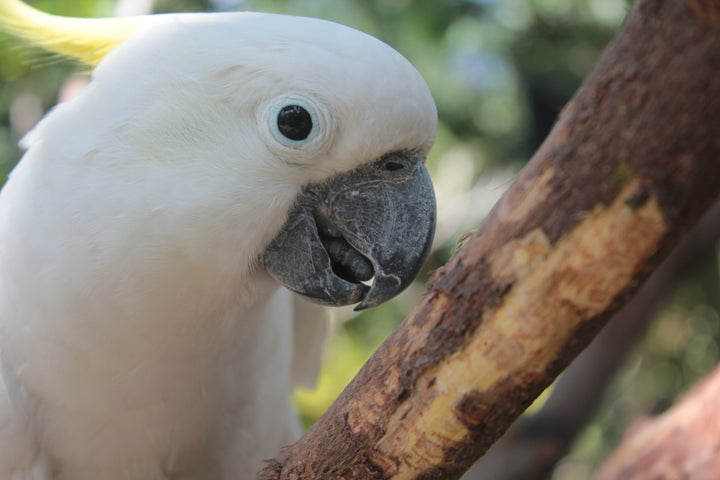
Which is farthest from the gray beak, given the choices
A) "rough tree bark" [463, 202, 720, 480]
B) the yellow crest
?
"rough tree bark" [463, 202, 720, 480]

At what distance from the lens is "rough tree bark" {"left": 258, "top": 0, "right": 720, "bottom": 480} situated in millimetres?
792

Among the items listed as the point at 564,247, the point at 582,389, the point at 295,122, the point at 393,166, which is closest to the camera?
the point at 564,247

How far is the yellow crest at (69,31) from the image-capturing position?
1.54 meters

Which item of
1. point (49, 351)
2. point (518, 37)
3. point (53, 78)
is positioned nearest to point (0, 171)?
point (53, 78)

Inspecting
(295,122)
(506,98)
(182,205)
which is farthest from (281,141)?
(506,98)

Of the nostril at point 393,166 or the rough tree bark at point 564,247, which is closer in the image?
the rough tree bark at point 564,247

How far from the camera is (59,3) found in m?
3.52

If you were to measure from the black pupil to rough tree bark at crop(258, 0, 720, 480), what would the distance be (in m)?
0.46

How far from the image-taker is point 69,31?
5.09 ft

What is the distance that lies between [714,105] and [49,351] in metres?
1.39

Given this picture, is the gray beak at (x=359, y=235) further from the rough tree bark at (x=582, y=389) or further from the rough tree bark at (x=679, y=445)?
the rough tree bark at (x=582, y=389)

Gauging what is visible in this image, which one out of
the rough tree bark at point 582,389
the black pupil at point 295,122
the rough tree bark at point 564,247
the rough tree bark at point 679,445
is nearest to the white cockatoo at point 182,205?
the black pupil at point 295,122

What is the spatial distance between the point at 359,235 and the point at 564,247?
59 cm

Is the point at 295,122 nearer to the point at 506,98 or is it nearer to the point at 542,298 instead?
the point at 542,298
